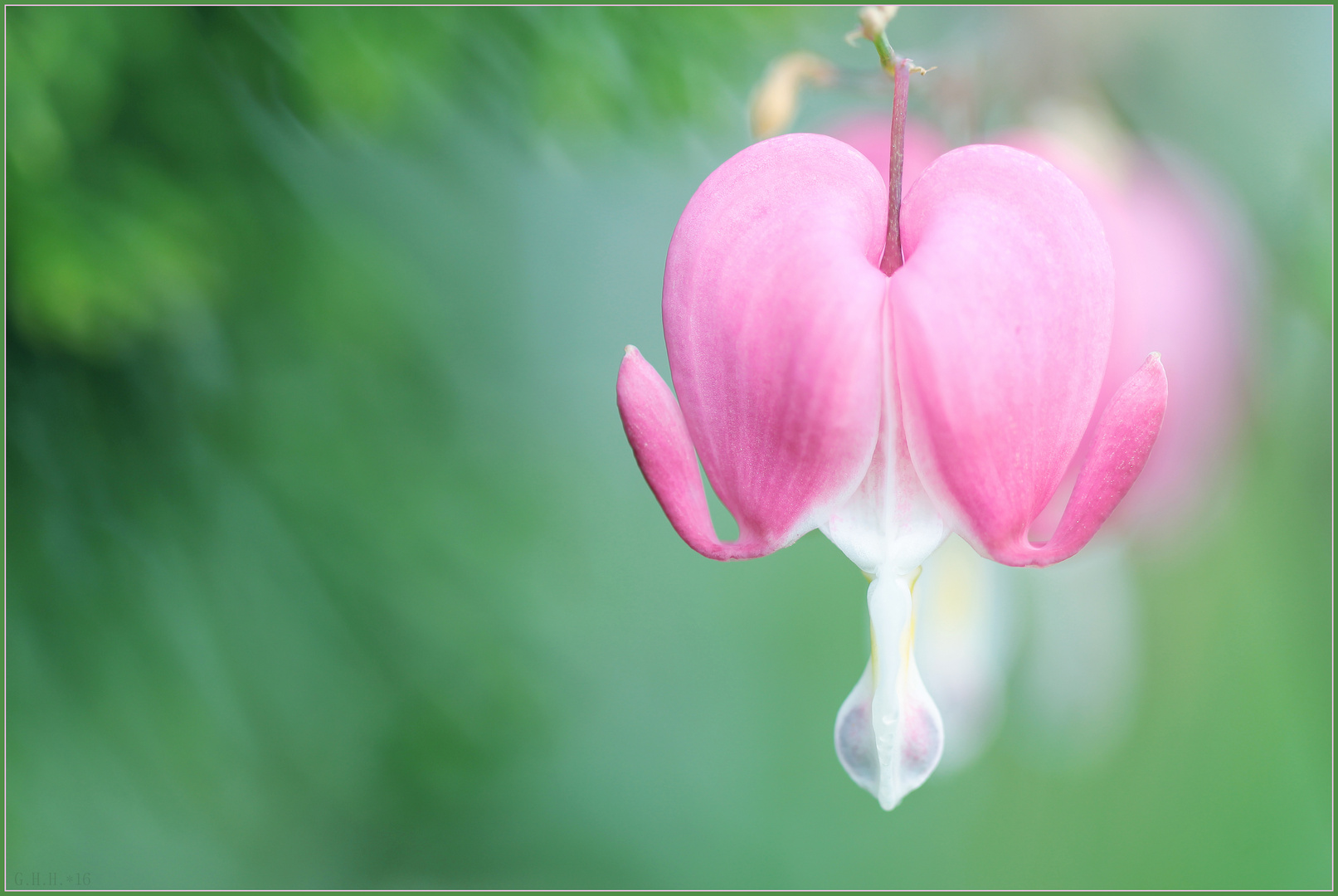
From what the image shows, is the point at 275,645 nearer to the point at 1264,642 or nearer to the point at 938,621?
the point at 938,621

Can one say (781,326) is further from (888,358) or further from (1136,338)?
(1136,338)

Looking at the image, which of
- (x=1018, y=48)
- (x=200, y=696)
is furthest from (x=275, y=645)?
(x=1018, y=48)

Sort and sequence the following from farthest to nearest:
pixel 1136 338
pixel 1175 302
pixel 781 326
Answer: pixel 1175 302, pixel 1136 338, pixel 781 326

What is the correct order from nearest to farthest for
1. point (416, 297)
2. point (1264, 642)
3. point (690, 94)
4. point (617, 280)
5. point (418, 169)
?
point (690, 94) < point (416, 297) < point (418, 169) < point (1264, 642) < point (617, 280)

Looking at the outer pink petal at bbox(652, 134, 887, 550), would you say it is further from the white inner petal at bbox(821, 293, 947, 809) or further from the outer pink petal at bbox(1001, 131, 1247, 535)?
the outer pink petal at bbox(1001, 131, 1247, 535)

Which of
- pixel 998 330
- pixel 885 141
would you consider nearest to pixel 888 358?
pixel 998 330

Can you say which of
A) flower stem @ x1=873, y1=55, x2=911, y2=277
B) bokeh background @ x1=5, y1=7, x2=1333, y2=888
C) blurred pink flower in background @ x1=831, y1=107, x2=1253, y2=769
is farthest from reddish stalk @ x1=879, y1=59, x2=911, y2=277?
bokeh background @ x1=5, y1=7, x2=1333, y2=888

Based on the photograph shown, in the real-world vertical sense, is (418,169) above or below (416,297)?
above

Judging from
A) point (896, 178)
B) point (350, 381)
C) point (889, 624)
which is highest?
point (350, 381)
